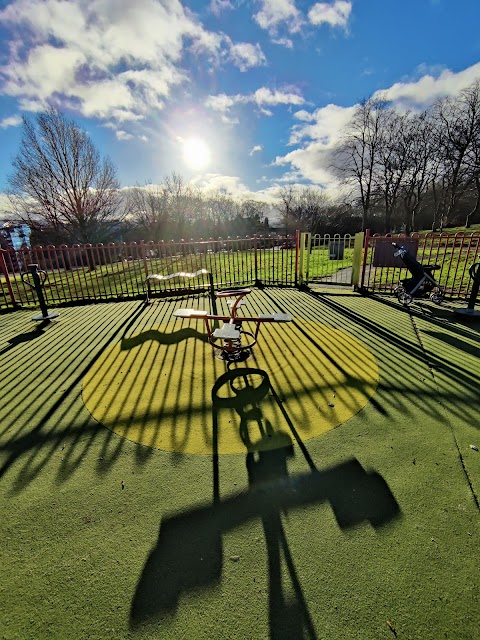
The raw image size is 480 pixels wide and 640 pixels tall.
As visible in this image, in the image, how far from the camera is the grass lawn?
1602mm

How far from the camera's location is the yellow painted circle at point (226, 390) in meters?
3.04

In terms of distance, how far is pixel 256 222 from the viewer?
68875 mm

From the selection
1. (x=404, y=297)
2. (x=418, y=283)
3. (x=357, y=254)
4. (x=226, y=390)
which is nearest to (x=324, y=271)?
(x=357, y=254)

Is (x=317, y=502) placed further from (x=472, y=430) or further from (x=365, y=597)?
(x=472, y=430)

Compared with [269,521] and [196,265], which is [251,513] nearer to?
[269,521]

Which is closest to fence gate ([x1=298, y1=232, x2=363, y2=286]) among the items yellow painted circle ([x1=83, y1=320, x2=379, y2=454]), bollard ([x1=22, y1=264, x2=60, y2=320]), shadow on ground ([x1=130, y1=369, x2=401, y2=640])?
yellow painted circle ([x1=83, y1=320, x2=379, y2=454])

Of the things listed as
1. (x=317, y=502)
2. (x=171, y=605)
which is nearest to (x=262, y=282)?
(x=317, y=502)

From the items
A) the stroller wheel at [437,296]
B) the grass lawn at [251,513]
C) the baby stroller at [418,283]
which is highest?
the baby stroller at [418,283]

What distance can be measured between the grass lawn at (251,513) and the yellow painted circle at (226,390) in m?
0.04

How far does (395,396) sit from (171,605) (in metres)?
3.11

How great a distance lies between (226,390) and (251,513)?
5.71ft

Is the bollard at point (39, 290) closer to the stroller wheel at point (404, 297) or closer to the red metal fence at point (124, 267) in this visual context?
the red metal fence at point (124, 267)

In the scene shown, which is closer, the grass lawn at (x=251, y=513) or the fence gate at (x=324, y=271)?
the grass lawn at (x=251, y=513)

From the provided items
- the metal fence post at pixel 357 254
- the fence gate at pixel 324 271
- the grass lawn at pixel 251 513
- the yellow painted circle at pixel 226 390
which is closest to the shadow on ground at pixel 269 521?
the grass lawn at pixel 251 513
